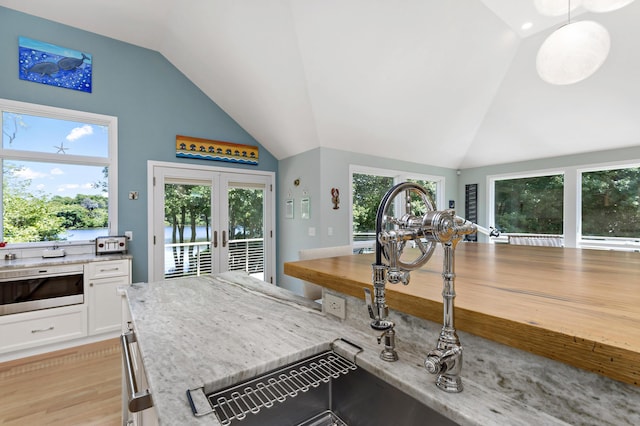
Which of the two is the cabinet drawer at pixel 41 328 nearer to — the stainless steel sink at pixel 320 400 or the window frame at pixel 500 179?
the stainless steel sink at pixel 320 400

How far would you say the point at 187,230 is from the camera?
404cm

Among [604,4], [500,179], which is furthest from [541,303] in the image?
[500,179]

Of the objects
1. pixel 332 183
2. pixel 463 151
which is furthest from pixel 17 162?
pixel 463 151

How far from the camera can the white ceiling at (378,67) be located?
2.83 m

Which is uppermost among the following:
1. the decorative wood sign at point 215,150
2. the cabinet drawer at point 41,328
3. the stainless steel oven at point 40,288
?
the decorative wood sign at point 215,150

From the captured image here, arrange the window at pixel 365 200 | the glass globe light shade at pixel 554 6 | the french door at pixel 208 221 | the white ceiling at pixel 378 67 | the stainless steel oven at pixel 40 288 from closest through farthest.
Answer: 1. the glass globe light shade at pixel 554 6
2. the stainless steel oven at pixel 40 288
3. the white ceiling at pixel 378 67
4. the french door at pixel 208 221
5. the window at pixel 365 200

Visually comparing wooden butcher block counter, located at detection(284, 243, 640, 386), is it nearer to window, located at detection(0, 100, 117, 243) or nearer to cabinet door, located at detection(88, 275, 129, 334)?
cabinet door, located at detection(88, 275, 129, 334)

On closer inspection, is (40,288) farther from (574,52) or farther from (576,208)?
(576,208)

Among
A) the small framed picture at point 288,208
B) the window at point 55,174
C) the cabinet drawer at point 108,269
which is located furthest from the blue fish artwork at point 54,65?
the small framed picture at point 288,208

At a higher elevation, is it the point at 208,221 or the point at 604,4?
the point at 604,4

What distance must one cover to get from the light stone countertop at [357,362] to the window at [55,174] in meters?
2.86

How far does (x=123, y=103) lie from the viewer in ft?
11.8

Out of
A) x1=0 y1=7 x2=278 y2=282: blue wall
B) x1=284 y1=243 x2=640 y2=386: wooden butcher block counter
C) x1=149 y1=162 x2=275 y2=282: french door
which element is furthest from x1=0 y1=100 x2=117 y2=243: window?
x1=284 y1=243 x2=640 y2=386: wooden butcher block counter

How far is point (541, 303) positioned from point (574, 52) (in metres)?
2.71
